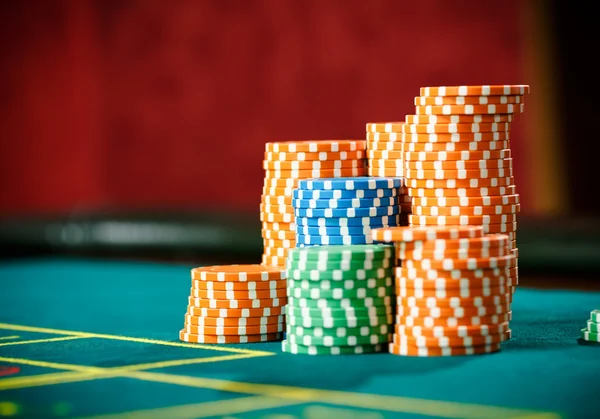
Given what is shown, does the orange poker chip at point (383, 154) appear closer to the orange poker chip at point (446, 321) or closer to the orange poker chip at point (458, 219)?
the orange poker chip at point (458, 219)

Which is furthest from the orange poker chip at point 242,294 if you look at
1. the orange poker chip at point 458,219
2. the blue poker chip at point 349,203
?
the orange poker chip at point 458,219

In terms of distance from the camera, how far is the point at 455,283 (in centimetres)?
573

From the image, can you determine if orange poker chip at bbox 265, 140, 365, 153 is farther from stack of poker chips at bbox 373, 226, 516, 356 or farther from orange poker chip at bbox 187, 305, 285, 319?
stack of poker chips at bbox 373, 226, 516, 356

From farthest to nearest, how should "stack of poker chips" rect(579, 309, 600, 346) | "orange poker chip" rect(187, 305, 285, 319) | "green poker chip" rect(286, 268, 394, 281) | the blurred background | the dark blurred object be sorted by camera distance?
the blurred background, the dark blurred object, "orange poker chip" rect(187, 305, 285, 319), "stack of poker chips" rect(579, 309, 600, 346), "green poker chip" rect(286, 268, 394, 281)

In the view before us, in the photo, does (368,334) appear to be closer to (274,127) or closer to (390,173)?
(390,173)

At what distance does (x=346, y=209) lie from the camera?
639 cm

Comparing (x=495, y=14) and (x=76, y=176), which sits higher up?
(x=495, y=14)

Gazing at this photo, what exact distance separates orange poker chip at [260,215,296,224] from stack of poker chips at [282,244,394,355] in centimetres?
110

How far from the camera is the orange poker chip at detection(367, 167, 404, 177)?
6.95 m

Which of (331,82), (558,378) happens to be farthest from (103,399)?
(331,82)

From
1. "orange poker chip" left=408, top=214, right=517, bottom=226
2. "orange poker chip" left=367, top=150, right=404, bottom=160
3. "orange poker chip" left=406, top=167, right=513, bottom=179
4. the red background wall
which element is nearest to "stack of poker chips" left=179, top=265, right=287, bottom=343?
"orange poker chip" left=408, top=214, right=517, bottom=226

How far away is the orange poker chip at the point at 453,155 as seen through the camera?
6309mm

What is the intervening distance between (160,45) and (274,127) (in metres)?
1.68

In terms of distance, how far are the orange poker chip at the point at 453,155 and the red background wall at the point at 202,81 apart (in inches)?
174
